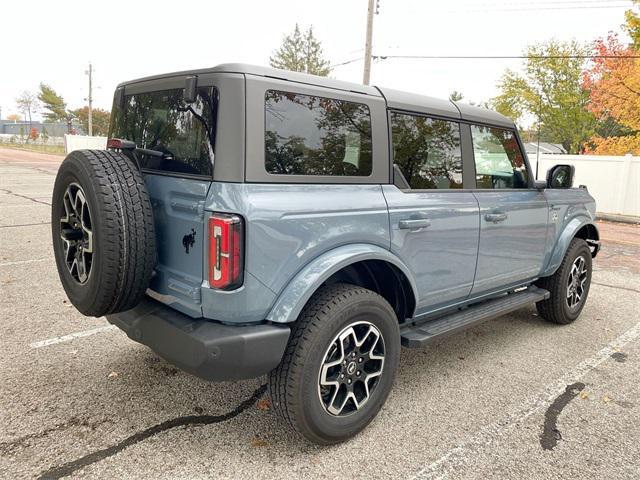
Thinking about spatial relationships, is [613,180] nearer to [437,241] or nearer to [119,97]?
[437,241]

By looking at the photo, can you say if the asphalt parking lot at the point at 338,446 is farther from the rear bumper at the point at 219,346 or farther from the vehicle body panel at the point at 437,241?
the vehicle body panel at the point at 437,241

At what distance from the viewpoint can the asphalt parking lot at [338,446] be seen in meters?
2.43

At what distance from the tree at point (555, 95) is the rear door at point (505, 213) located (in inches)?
1276

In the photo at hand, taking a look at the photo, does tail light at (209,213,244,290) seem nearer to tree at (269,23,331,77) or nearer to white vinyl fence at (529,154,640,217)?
white vinyl fence at (529,154,640,217)

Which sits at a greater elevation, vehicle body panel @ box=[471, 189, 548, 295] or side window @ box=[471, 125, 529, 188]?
side window @ box=[471, 125, 529, 188]

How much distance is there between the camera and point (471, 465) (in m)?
2.46

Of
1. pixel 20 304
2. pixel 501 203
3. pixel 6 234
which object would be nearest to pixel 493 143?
pixel 501 203

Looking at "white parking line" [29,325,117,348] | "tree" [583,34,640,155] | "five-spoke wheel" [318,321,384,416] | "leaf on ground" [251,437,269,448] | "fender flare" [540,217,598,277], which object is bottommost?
"leaf on ground" [251,437,269,448]

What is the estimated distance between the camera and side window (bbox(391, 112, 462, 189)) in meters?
3.04

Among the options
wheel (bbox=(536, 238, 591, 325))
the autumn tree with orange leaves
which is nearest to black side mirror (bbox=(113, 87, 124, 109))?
wheel (bbox=(536, 238, 591, 325))

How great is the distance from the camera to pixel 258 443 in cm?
261

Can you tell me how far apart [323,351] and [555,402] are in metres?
1.76

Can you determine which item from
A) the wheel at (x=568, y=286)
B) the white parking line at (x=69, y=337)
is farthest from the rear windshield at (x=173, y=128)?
the wheel at (x=568, y=286)

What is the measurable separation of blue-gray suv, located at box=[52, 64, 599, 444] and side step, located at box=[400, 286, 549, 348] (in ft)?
0.09
